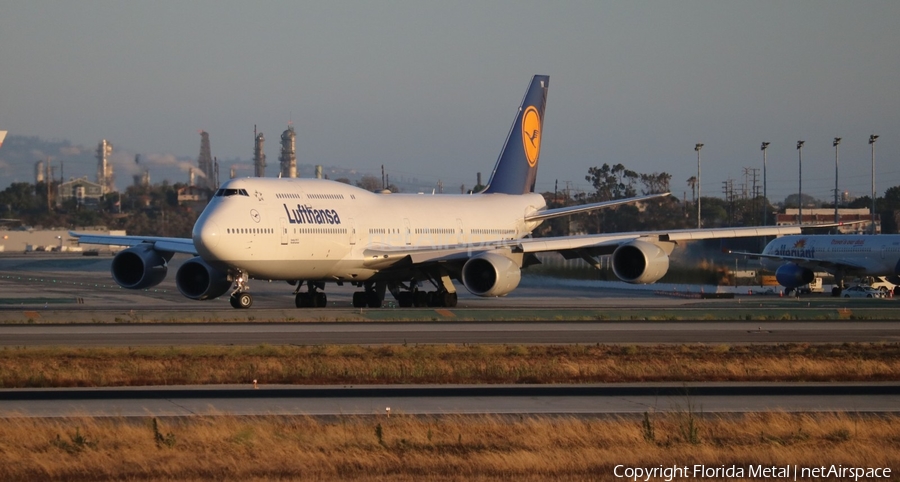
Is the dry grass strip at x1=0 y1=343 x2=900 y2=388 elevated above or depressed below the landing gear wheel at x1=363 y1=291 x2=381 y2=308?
below

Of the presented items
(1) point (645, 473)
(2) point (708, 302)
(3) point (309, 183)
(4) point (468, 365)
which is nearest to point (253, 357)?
(4) point (468, 365)

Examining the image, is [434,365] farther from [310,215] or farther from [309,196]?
[309,196]

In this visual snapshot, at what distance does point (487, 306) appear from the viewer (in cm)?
3866

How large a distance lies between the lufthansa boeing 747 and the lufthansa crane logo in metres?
4.65

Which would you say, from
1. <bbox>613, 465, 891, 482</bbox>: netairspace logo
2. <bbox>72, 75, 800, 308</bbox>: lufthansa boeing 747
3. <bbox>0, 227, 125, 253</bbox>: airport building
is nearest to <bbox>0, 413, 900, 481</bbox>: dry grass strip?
<bbox>613, 465, 891, 482</bbox>: netairspace logo

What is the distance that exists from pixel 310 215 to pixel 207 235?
154 inches

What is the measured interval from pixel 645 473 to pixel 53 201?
9796 cm

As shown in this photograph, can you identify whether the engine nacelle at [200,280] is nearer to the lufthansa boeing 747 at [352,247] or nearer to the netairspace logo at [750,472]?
the lufthansa boeing 747 at [352,247]

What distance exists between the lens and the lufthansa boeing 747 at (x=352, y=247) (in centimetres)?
3306

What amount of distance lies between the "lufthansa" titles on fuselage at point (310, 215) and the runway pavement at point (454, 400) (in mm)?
16693

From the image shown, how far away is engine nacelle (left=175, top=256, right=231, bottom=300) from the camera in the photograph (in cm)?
3603

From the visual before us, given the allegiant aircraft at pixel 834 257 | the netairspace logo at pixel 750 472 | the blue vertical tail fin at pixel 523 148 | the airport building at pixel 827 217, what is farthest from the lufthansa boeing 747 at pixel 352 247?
the airport building at pixel 827 217

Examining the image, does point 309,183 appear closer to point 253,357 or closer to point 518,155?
point 518,155

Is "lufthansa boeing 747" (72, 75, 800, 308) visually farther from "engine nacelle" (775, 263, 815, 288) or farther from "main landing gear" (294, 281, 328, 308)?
"engine nacelle" (775, 263, 815, 288)
